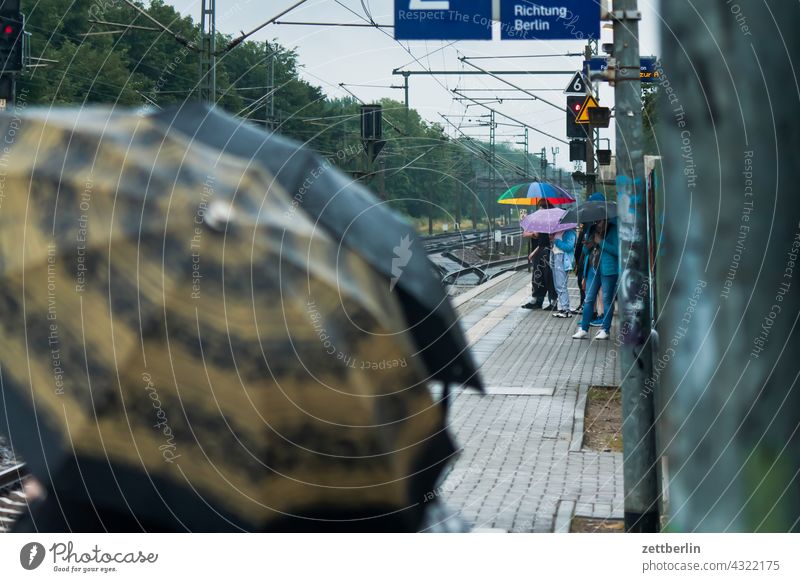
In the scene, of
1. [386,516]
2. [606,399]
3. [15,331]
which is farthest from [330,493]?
[606,399]

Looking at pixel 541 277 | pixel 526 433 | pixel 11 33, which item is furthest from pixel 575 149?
pixel 11 33

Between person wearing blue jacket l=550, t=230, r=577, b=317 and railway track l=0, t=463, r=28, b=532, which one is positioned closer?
railway track l=0, t=463, r=28, b=532

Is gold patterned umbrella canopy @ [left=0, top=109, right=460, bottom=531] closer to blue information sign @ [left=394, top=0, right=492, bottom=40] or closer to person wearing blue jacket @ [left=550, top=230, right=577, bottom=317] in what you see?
blue information sign @ [left=394, top=0, right=492, bottom=40]

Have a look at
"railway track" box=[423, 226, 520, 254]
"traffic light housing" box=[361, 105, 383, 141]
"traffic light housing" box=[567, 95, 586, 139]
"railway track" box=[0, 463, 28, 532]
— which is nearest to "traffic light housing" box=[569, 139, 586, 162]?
"traffic light housing" box=[567, 95, 586, 139]

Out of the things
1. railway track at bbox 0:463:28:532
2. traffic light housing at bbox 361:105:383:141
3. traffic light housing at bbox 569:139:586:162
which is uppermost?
traffic light housing at bbox 361:105:383:141

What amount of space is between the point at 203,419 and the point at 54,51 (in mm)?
2563

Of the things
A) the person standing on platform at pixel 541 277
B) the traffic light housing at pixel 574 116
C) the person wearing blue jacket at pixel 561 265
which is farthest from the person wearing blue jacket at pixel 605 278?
the traffic light housing at pixel 574 116

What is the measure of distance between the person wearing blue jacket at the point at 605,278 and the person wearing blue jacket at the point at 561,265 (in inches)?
27.2

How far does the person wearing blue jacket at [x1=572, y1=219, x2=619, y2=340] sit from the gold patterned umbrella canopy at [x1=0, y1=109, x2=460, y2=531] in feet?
24.0

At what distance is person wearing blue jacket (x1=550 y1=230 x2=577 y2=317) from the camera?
12.6 metres

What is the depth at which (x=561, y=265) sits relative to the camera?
13203mm

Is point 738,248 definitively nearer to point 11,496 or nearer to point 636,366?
point 636,366

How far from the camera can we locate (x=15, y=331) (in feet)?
12.6

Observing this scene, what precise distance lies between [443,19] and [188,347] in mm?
1737
